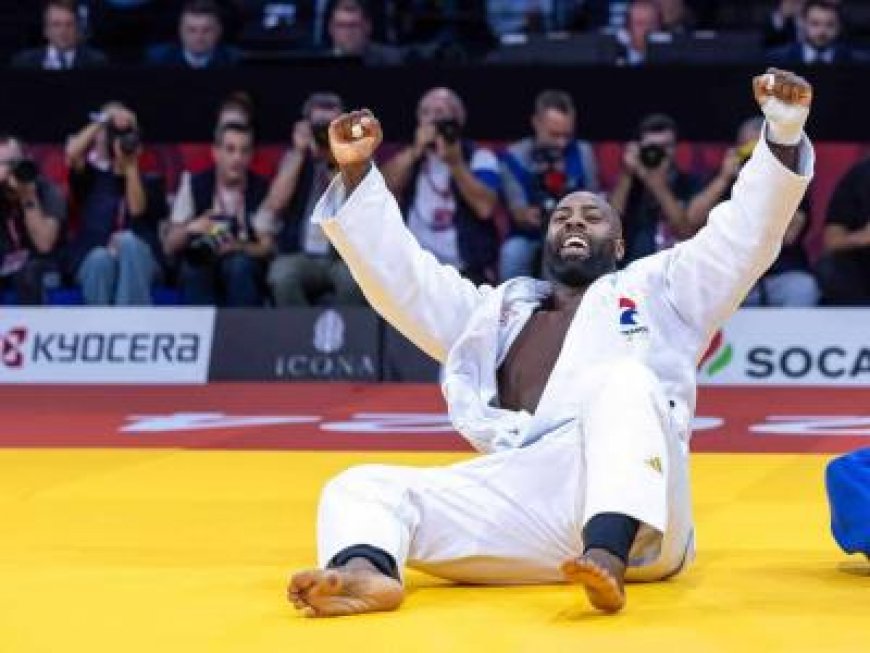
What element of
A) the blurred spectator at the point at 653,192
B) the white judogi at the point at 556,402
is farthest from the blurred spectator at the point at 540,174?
the white judogi at the point at 556,402

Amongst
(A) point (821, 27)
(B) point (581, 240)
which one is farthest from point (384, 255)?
(A) point (821, 27)

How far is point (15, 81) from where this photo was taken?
12.4 meters

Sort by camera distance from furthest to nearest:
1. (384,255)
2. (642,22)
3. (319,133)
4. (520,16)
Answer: (520,16), (642,22), (319,133), (384,255)

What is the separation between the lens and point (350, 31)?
41.3ft

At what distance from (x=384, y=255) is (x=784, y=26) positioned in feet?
25.5

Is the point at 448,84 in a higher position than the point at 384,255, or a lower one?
lower

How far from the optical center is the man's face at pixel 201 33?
1262 centimetres

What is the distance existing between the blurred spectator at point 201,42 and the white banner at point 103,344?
5.49 feet

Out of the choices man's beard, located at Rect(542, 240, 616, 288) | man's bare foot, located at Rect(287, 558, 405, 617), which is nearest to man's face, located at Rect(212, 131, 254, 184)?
man's beard, located at Rect(542, 240, 616, 288)

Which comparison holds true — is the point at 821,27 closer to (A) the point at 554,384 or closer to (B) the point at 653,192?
(B) the point at 653,192

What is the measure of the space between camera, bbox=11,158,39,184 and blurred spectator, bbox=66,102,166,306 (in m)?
0.25

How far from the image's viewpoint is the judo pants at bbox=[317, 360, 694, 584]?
16.6 ft

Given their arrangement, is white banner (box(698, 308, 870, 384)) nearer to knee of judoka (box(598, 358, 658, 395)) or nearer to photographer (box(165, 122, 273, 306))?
photographer (box(165, 122, 273, 306))

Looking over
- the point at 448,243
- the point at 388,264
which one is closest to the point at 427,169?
the point at 448,243
